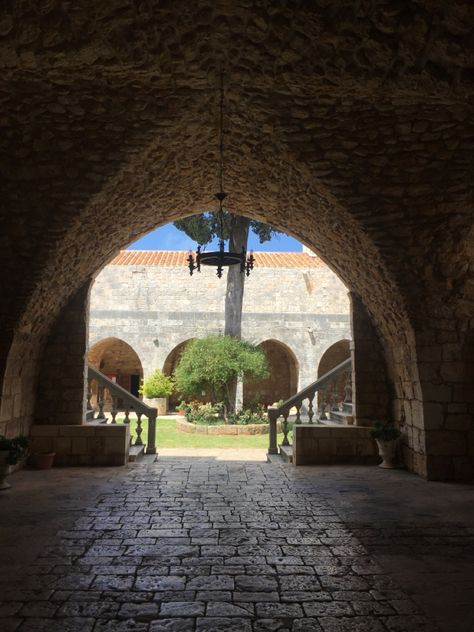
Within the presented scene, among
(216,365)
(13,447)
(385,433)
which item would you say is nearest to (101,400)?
(13,447)

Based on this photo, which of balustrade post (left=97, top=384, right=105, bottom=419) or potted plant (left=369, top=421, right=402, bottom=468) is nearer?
potted plant (left=369, top=421, right=402, bottom=468)

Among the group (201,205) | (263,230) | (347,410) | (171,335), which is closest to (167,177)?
(201,205)

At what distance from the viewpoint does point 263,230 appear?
15.6 metres

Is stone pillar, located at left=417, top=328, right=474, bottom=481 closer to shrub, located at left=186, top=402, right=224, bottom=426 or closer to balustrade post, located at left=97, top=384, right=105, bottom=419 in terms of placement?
balustrade post, located at left=97, top=384, right=105, bottom=419

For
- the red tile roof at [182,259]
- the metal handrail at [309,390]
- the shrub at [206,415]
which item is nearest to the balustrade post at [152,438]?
the metal handrail at [309,390]

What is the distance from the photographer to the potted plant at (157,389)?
53.6ft

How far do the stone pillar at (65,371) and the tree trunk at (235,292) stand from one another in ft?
21.1

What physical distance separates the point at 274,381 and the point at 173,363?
13.0 feet

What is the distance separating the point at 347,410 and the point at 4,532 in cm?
684

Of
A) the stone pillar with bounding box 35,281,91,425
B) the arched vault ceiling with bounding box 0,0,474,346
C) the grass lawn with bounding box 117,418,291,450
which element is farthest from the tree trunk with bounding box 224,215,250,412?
the stone pillar with bounding box 35,281,91,425

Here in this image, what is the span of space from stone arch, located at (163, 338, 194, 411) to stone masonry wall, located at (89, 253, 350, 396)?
26.2 inches

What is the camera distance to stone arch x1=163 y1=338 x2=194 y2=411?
59.3 ft

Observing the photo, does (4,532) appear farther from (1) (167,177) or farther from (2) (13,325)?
(1) (167,177)

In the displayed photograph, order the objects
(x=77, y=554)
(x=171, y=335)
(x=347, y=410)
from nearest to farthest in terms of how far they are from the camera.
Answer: (x=77, y=554) < (x=347, y=410) < (x=171, y=335)
